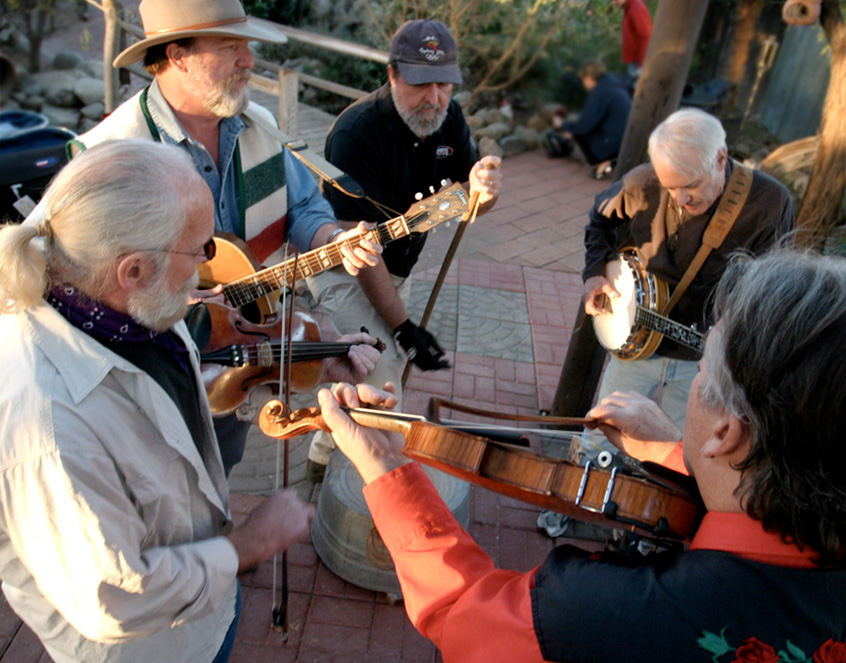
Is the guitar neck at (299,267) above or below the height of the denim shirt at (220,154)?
below

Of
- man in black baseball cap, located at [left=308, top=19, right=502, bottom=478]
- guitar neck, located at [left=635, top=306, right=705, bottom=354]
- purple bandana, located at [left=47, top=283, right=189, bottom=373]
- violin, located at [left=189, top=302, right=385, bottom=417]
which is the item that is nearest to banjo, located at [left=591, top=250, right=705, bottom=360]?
guitar neck, located at [left=635, top=306, right=705, bottom=354]

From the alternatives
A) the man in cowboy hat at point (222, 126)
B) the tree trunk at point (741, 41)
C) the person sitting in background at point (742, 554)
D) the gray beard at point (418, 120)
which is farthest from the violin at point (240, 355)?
the tree trunk at point (741, 41)

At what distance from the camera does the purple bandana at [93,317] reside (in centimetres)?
148

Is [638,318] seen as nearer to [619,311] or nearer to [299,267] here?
[619,311]

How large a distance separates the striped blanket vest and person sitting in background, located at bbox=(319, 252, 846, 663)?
6.05ft

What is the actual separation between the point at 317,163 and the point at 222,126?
44cm

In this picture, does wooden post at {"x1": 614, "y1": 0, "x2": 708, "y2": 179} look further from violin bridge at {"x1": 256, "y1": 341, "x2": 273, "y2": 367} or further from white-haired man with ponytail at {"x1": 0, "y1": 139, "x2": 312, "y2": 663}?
white-haired man with ponytail at {"x1": 0, "y1": 139, "x2": 312, "y2": 663}

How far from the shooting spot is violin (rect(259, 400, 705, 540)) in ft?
4.57

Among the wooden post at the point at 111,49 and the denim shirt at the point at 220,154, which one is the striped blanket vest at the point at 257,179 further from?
the wooden post at the point at 111,49

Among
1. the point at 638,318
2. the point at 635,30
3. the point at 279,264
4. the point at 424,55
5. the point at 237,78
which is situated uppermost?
the point at 635,30

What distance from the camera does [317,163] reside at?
296cm

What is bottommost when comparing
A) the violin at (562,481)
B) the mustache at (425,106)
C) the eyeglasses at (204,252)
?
the violin at (562,481)

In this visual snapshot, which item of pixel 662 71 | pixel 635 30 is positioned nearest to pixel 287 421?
pixel 662 71

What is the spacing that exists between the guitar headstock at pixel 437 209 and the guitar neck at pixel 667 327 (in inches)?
37.8
